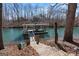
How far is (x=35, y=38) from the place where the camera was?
6.47ft

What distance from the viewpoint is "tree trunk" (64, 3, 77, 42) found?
76.6 inches

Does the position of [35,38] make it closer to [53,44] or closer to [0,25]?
[53,44]

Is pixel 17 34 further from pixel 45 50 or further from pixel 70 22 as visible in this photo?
pixel 70 22

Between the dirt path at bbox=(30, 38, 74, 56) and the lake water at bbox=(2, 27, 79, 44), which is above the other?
the lake water at bbox=(2, 27, 79, 44)

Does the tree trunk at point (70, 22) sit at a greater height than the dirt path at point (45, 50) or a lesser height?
greater

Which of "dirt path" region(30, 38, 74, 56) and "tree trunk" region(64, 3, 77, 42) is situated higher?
"tree trunk" region(64, 3, 77, 42)

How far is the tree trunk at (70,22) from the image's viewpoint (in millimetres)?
1946

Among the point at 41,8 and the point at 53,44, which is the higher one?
the point at 41,8

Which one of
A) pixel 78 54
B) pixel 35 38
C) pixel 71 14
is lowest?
pixel 78 54

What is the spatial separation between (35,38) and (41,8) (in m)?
0.23

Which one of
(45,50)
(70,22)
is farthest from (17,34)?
(70,22)

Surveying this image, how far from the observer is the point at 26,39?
1.97m

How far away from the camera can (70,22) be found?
1.96 metres

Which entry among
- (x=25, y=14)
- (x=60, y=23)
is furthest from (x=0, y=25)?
(x=60, y=23)
